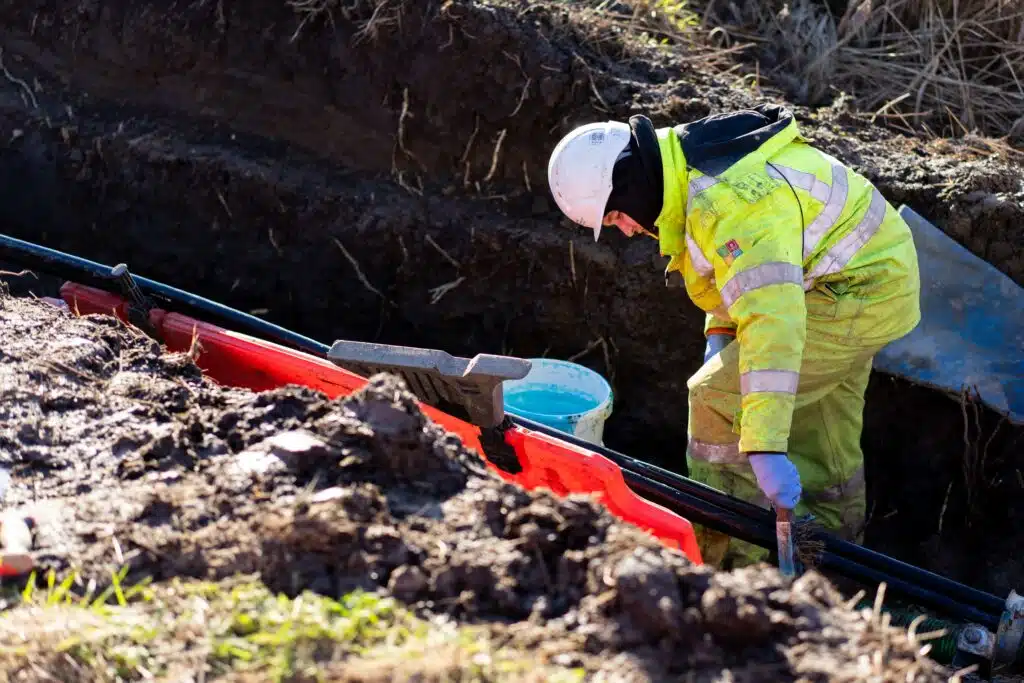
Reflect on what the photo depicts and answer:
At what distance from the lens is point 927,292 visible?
14.1 ft

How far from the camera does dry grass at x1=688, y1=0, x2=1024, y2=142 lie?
543 cm

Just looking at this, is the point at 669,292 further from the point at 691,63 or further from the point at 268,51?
the point at 268,51

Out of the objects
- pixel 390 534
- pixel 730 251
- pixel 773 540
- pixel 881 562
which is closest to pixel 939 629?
pixel 881 562

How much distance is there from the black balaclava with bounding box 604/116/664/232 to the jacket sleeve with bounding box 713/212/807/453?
11.0 inches

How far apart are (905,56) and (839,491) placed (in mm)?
2964

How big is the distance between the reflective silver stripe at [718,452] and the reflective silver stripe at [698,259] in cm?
80

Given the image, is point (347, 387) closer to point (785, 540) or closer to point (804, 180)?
point (785, 540)

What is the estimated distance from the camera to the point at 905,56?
5.75m

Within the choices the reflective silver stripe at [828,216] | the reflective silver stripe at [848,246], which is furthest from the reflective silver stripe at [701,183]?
the reflective silver stripe at [848,246]

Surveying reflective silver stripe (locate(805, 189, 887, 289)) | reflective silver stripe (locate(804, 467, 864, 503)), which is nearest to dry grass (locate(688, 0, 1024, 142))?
reflective silver stripe (locate(805, 189, 887, 289))

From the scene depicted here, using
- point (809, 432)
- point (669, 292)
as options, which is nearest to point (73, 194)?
point (669, 292)

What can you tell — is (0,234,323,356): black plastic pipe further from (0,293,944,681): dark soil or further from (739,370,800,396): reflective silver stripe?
(739,370,800,396): reflective silver stripe

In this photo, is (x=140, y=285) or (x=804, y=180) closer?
(x=804, y=180)

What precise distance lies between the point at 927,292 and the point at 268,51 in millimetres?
3585
